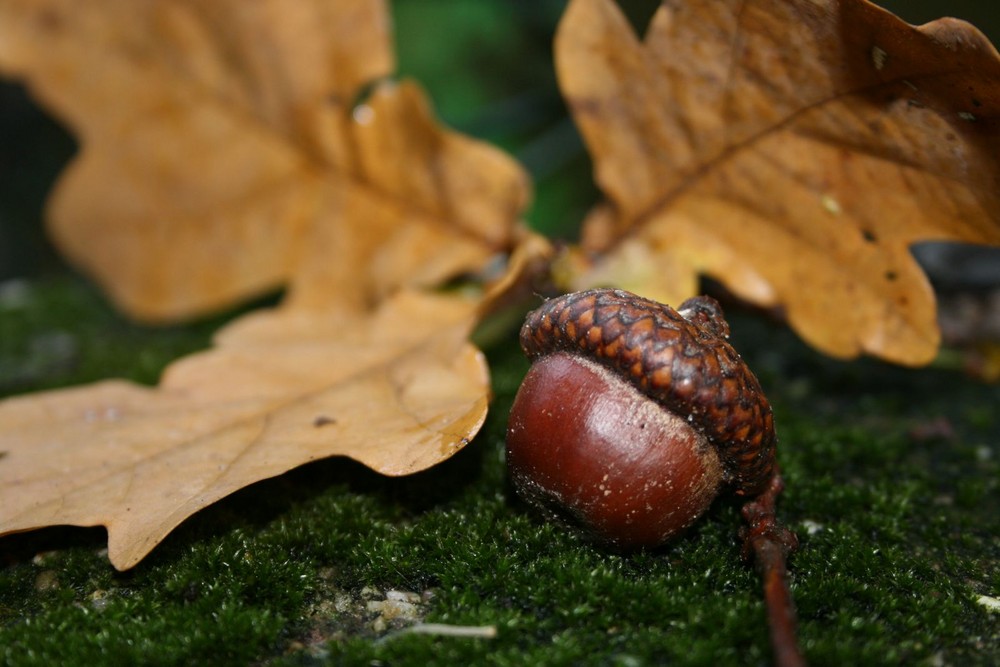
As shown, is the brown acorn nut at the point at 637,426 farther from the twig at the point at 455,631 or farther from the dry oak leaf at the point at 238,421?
the twig at the point at 455,631

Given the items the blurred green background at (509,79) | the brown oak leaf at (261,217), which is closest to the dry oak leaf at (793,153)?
the brown oak leaf at (261,217)

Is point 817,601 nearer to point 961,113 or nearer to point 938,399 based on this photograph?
point 961,113

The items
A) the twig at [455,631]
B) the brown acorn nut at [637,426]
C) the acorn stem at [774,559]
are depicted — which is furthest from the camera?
the brown acorn nut at [637,426]

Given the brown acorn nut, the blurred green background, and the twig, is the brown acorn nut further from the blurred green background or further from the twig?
the blurred green background

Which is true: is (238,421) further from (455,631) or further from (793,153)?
(793,153)

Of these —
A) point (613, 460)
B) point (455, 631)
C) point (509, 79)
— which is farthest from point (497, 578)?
point (509, 79)

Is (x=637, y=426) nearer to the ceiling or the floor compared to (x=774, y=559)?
nearer to the ceiling

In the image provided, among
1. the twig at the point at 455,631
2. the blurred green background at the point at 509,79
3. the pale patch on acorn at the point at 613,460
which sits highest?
the pale patch on acorn at the point at 613,460
